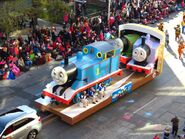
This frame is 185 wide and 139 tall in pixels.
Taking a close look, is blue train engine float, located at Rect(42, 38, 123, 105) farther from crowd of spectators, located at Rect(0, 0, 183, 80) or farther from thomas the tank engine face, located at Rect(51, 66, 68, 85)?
crowd of spectators, located at Rect(0, 0, 183, 80)

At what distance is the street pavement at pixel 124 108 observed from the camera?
17312 mm

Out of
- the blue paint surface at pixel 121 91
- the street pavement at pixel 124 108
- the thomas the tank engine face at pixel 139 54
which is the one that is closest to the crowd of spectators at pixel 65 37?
the street pavement at pixel 124 108

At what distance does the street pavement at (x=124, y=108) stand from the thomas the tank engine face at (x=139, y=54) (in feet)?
5.58

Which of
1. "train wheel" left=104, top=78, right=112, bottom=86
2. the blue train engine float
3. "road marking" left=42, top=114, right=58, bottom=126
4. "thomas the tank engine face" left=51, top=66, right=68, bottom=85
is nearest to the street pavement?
"road marking" left=42, top=114, right=58, bottom=126

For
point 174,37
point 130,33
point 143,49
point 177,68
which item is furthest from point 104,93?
point 174,37

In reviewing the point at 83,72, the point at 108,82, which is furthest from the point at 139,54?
the point at 83,72

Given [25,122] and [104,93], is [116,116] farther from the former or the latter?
Answer: [25,122]

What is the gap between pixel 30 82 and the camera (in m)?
22.2

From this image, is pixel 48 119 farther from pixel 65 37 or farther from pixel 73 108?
pixel 65 37

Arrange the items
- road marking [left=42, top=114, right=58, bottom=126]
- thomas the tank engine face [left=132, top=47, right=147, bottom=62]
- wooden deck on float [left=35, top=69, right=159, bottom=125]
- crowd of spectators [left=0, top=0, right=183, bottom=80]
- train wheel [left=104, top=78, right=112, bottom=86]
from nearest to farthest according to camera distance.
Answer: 1. wooden deck on float [left=35, top=69, right=159, bottom=125]
2. road marking [left=42, top=114, right=58, bottom=126]
3. train wheel [left=104, top=78, right=112, bottom=86]
4. thomas the tank engine face [left=132, top=47, right=147, bottom=62]
5. crowd of spectators [left=0, top=0, right=183, bottom=80]

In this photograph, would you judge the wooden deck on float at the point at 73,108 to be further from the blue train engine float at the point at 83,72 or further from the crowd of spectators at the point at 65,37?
the crowd of spectators at the point at 65,37

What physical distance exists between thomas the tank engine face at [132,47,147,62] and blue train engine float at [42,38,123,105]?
1.48 metres

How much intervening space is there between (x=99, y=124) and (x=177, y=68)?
929cm

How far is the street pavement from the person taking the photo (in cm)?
1731
